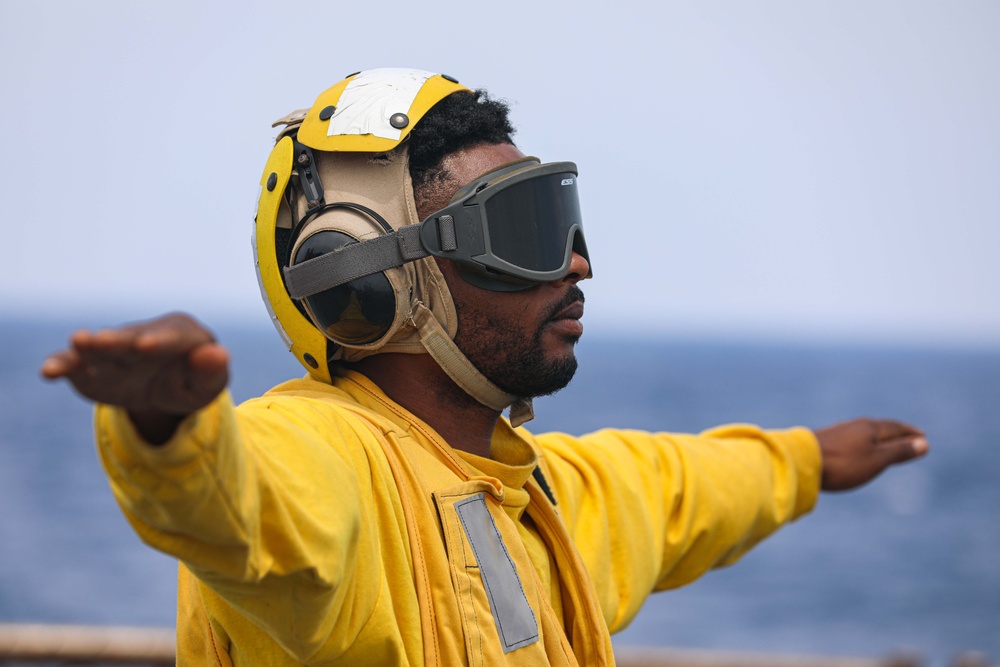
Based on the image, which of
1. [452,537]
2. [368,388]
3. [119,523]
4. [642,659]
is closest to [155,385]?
[452,537]

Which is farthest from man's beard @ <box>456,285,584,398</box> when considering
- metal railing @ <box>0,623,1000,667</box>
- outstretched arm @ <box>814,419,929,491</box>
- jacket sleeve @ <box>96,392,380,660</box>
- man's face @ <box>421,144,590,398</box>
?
metal railing @ <box>0,623,1000,667</box>

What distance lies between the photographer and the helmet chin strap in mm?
2789

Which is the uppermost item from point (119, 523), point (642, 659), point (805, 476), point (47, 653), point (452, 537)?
point (452, 537)

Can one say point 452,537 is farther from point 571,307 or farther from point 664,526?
point 664,526

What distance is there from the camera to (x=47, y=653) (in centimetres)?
477

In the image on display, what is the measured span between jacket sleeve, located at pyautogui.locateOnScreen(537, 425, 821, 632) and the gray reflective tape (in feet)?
2.47

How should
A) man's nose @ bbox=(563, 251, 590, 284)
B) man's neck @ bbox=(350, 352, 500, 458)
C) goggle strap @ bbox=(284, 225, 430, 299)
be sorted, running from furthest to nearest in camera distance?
man's nose @ bbox=(563, 251, 590, 284), man's neck @ bbox=(350, 352, 500, 458), goggle strap @ bbox=(284, 225, 430, 299)

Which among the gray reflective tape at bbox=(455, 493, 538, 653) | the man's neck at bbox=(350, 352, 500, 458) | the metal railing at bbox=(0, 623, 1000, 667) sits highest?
the man's neck at bbox=(350, 352, 500, 458)

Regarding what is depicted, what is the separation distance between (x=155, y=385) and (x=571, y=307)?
1.52 metres

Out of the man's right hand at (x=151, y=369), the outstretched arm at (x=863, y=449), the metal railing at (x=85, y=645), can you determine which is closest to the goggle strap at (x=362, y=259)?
the man's right hand at (x=151, y=369)

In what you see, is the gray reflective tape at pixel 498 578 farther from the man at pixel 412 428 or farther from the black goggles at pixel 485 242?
the black goggles at pixel 485 242

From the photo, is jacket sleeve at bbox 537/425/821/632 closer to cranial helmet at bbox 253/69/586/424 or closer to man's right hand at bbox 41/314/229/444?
cranial helmet at bbox 253/69/586/424

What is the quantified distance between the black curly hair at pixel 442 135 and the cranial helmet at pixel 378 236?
1.1 inches

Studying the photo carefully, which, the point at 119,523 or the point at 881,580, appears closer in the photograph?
the point at 881,580
